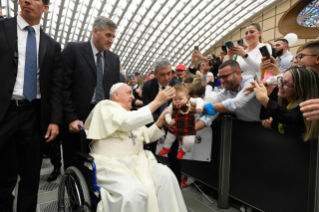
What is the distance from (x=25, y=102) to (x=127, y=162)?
1.21m

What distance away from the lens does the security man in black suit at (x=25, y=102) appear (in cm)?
185

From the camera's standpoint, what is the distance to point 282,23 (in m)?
3.44

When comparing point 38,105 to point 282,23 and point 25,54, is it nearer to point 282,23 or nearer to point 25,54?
point 25,54

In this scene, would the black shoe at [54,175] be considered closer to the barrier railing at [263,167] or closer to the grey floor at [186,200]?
the grey floor at [186,200]

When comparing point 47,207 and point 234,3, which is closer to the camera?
point 47,207

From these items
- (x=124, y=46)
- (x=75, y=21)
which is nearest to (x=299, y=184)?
(x=75, y=21)

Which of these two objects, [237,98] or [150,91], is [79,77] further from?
[237,98]

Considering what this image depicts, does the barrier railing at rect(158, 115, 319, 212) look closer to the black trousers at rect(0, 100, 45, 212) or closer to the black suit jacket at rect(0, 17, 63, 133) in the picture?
the black suit jacket at rect(0, 17, 63, 133)

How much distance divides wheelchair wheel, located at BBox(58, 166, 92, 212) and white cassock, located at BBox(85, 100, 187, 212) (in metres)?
0.16

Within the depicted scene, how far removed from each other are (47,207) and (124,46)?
108 ft

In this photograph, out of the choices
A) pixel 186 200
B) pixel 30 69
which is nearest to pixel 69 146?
pixel 30 69

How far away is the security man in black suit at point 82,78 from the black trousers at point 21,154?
17.9 inches

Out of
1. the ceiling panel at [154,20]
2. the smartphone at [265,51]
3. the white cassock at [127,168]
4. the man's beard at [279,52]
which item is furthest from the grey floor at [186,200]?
the ceiling panel at [154,20]

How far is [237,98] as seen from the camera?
2.53 m
